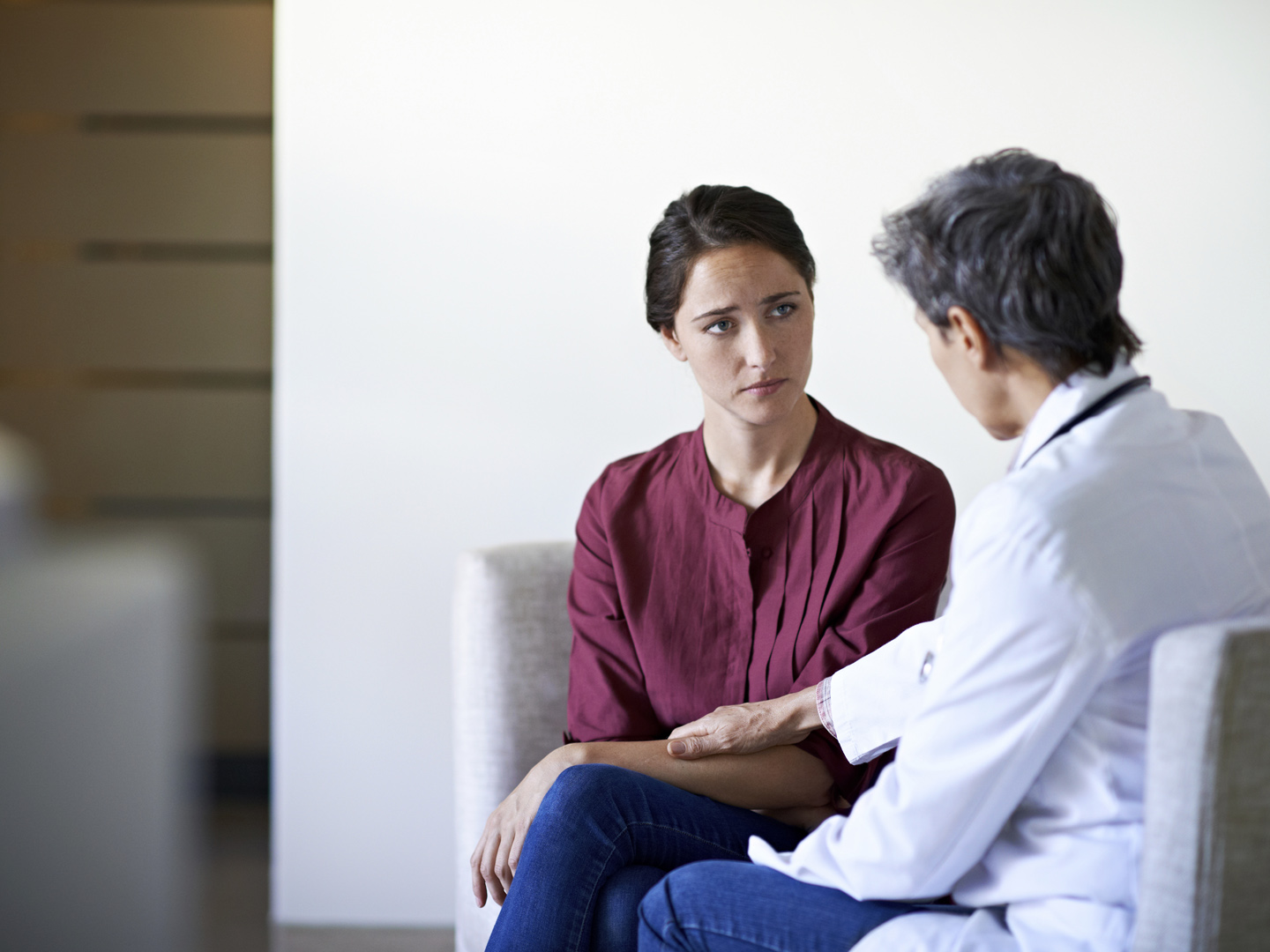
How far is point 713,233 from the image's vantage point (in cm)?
142

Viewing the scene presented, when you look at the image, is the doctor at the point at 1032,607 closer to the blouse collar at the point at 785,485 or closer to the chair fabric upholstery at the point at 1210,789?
Answer: the chair fabric upholstery at the point at 1210,789

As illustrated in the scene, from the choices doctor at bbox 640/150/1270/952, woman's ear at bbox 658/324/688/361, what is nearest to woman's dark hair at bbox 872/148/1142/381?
doctor at bbox 640/150/1270/952

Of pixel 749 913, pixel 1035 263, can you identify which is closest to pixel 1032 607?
pixel 1035 263

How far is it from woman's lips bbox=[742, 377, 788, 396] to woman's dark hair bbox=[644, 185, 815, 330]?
0.55ft

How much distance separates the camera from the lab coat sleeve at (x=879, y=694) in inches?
43.5

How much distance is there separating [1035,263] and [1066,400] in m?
0.12

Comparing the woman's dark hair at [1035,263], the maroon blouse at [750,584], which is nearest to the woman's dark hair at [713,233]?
the maroon blouse at [750,584]

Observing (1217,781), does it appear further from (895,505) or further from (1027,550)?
(895,505)

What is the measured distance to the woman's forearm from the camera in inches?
50.2

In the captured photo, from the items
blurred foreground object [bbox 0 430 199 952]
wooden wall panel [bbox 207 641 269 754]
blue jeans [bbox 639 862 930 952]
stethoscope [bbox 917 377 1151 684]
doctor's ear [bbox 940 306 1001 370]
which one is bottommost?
wooden wall panel [bbox 207 641 269 754]

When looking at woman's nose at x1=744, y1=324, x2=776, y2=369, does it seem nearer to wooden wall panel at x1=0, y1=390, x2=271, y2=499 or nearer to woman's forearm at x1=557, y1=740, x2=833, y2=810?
woman's forearm at x1=557, y1=740, x2=833, y2=810

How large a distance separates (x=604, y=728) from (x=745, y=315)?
1.92 ft

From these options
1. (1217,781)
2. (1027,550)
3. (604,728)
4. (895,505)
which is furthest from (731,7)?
(1217,781)

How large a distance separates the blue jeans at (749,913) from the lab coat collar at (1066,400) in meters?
0.43
